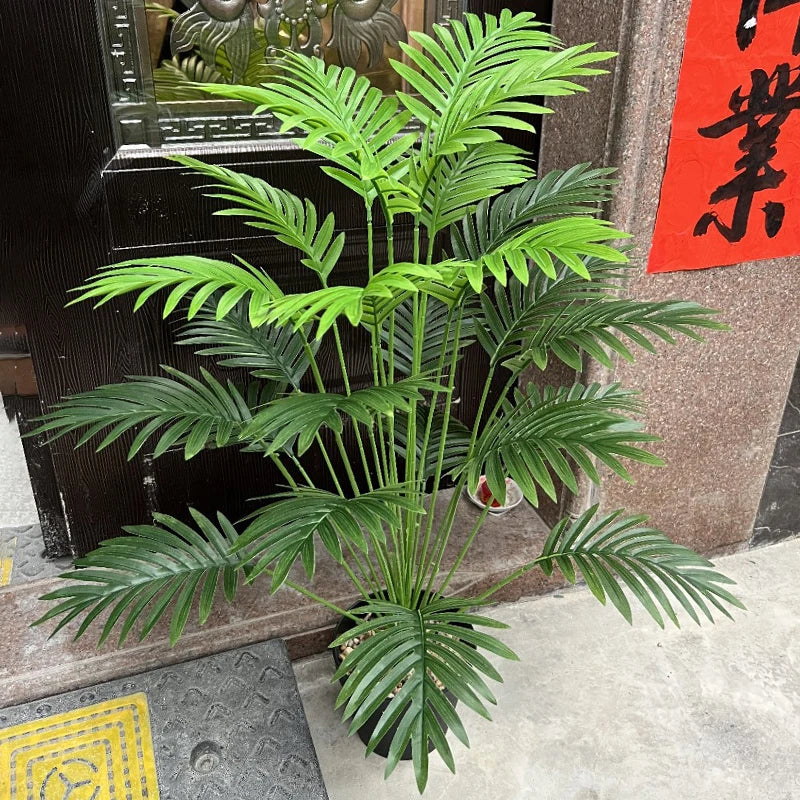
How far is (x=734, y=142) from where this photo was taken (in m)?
1.68

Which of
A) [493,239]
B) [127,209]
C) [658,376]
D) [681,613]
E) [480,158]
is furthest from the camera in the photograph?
[681,613]

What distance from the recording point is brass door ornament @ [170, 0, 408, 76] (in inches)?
59.4

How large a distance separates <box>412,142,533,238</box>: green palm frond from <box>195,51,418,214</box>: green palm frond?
7 centimetres

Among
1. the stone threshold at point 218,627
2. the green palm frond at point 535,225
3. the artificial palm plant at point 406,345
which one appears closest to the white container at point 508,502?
the stone threshold at point 218,627

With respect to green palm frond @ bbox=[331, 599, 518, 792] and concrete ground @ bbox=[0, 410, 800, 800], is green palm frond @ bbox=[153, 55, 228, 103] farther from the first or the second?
green palm frond @ bbox=[331, 599, 518, 792]

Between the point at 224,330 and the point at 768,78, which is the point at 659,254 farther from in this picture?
the point at 224,330

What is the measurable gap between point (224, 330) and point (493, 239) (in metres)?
0.54

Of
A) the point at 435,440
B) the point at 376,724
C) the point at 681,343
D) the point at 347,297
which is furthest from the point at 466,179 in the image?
the point at 376,724

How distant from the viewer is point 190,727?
1.56 metres

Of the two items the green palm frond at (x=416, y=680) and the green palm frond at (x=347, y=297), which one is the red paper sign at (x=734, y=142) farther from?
the green palm frond at (x=416, y=680)

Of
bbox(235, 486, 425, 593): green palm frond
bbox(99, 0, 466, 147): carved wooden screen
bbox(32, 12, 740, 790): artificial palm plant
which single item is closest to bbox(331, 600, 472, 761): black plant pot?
bbox(32, 12, 740, 790): artificial palm plant

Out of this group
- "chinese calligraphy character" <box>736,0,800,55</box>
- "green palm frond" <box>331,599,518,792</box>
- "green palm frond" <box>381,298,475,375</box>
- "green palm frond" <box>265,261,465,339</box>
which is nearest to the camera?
"green palm frond" <box>265,261,465,339</box>

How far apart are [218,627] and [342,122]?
3.66 feet

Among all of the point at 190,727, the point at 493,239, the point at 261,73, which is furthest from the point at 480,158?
the point at 190,727
